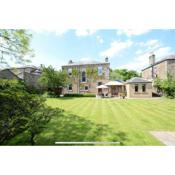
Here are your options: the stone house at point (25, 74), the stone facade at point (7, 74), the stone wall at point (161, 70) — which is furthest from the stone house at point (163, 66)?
the stone facade at point (7, 74)

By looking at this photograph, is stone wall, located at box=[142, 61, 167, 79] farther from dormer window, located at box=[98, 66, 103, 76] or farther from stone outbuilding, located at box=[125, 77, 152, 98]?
dormer window, located at box=[98, 66, 103, 76]

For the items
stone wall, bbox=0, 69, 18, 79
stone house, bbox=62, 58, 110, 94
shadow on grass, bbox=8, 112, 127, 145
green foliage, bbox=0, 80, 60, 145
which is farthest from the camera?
stone house, bbox=62, 58, 110, 94

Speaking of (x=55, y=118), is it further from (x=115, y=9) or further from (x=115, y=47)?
(x=115, y=9)

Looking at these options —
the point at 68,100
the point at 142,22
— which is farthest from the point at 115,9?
the point at 68,100

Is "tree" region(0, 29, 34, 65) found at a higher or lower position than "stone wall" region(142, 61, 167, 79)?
higher

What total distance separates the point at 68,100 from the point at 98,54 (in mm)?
1433

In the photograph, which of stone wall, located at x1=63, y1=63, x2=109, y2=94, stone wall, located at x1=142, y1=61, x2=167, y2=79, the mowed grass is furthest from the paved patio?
stone wall, located at x1=142, y1=61, x2=167, y2=79

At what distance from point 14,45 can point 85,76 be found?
6.76 feet

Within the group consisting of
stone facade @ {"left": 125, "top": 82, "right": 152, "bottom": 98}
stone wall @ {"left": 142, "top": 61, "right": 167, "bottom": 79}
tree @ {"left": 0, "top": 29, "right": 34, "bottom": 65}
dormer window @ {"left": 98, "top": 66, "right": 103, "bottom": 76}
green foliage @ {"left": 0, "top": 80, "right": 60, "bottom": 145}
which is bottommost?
green foliage @ {"left": 0, "top": 80, "right": 60, "bottom": 145}

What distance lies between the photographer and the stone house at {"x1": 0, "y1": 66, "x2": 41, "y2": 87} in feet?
13.8

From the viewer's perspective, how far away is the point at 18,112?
3.65 m

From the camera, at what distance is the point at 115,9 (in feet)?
12.2

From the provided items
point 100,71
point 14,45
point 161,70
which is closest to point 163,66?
point 161,70

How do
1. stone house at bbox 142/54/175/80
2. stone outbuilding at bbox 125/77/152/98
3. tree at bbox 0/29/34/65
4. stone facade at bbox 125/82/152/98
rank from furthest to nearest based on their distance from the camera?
stone facade at bbox 125/82/152/98
stone outbuilding at bbox 125/77/152/98
stone house at bbox 142/54/175/80
tree at bbox 0/29/34/65
